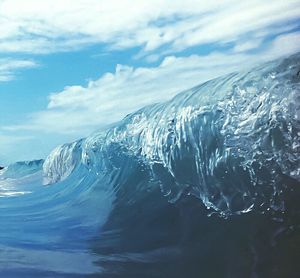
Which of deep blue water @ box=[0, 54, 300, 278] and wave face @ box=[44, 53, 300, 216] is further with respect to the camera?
wave face @ box=[44, 53, 300, 216]

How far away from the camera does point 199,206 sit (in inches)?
165

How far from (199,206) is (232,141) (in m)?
0.61

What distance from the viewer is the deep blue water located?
340cm

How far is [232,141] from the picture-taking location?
13.9 feet

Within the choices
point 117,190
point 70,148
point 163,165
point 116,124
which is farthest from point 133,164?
point 70,148

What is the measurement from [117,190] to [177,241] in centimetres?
213

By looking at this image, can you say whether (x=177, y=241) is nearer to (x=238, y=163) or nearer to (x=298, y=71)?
(x=238, y=163)

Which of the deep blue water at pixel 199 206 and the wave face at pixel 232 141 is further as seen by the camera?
the wave face at pixel 232 141

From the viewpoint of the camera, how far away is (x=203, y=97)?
495cm

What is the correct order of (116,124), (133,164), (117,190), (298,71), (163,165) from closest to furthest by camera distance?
(298,71), (163,165), (117,190), (133,164), (116,124)

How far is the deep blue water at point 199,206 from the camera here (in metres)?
3.40

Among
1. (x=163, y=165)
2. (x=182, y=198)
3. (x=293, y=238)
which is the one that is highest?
(x=163, y=165)

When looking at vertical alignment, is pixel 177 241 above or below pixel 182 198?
below

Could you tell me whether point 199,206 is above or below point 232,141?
below
